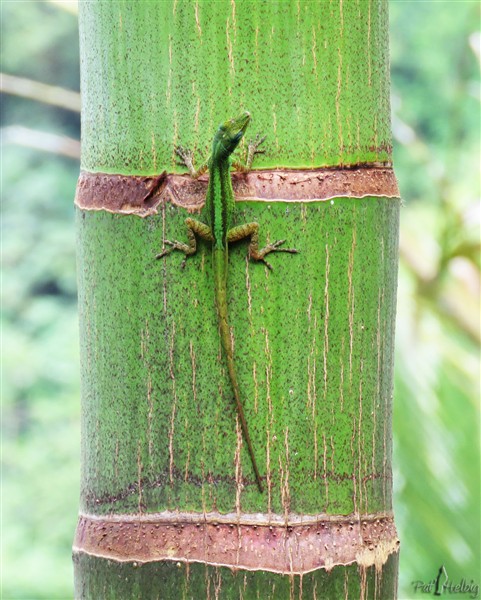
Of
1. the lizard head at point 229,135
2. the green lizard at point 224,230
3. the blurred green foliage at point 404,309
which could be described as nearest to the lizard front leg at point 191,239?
the green lizard at point 224,230

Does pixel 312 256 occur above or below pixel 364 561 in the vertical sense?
above

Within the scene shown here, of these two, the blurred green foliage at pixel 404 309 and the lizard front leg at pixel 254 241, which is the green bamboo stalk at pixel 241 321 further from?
the blurred green foliage at pixel 404 309

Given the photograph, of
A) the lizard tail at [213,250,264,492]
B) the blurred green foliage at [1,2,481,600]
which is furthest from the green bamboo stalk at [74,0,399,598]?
the blurred green foliage at [1,2,481,600]

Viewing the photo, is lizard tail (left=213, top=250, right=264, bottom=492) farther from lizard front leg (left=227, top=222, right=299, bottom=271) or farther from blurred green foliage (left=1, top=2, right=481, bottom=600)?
blurred green foliage (left=1, top=2, right=481, bottom=600)

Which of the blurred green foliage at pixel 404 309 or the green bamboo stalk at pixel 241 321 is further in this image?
the blurred green foliage at pixel 404 309

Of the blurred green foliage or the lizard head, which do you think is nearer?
the lizard head

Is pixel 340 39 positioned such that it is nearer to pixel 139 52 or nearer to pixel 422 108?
pixel 139 52

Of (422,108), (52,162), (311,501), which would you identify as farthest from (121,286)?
(52,162)

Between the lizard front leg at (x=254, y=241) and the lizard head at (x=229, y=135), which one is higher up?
the lizard head at (x=229, y=135)
